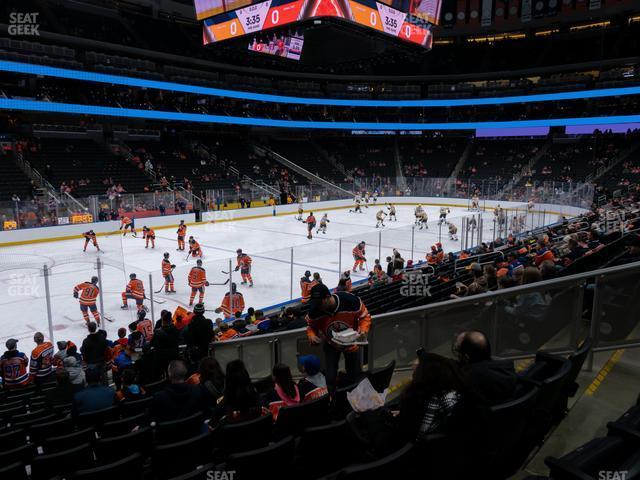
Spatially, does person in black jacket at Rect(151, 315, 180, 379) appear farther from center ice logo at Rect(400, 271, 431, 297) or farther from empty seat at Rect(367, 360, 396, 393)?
center ice logo at Rect(400, 271, 431, 297)

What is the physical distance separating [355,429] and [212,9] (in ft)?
81.7

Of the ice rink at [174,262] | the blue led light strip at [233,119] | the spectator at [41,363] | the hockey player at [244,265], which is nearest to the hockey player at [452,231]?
the ice rink at [174,262]

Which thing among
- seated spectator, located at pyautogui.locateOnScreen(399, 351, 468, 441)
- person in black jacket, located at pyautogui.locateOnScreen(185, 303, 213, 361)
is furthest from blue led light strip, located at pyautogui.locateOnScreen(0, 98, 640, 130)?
seated spectator, located at pyautogui.locateOnScreen(399, 351, 468, 441)

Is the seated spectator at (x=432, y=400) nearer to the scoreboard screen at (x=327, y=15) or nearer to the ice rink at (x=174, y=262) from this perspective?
the ice rink at (x=174, y=262)

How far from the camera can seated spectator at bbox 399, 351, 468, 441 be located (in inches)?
90.6

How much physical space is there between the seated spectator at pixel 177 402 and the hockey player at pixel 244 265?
981 centimetres

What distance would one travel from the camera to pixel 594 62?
4509 centimetres

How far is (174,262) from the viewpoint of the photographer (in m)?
18.2

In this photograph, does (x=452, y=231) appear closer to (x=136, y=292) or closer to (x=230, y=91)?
(x=136, y=292)

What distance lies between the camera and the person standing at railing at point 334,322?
470 cm

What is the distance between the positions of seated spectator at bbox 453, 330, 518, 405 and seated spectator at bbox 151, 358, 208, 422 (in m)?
1.92

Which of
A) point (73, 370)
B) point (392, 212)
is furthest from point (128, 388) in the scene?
point (392, 212)

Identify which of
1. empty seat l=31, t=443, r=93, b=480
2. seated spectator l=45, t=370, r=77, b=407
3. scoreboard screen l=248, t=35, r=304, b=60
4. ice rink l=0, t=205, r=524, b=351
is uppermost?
scoreboard screen l=248, t=35, r=304, b=60

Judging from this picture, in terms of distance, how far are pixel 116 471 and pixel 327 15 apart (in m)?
21.0
